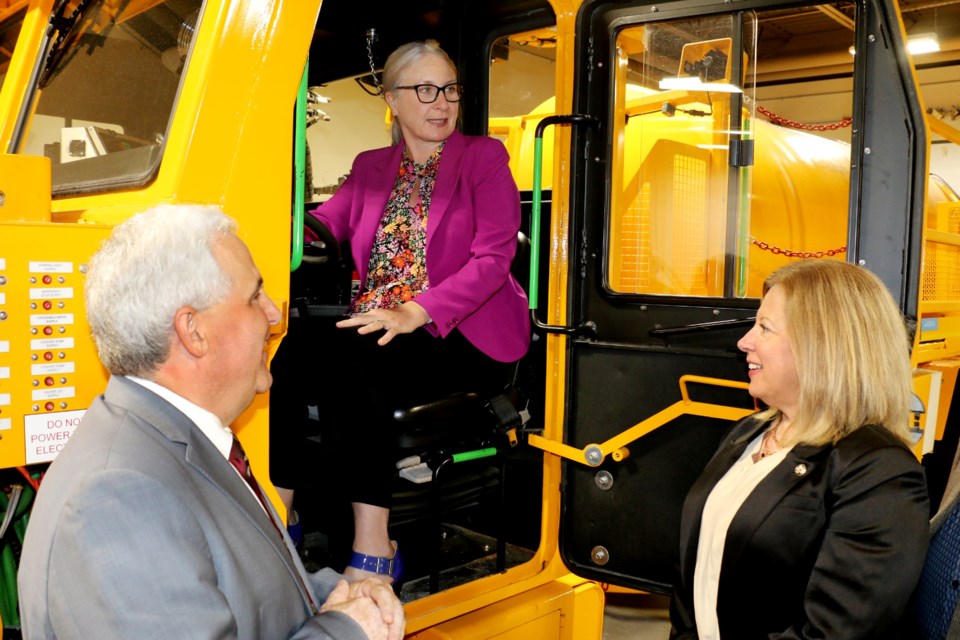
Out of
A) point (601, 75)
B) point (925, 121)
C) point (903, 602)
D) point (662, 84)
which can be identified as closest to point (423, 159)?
point (601, 75)

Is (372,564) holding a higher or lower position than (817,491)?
lower

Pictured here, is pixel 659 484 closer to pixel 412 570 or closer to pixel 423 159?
pixel 412 570

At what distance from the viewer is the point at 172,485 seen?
1.10m

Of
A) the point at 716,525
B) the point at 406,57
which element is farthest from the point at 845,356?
the point at 406,57

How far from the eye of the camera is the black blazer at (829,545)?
1521 millimetres

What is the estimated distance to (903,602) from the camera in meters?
1.53

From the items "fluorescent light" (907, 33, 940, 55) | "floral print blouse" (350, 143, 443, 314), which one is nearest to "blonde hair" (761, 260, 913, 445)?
"floral print blouse" (350, 143, 443, 314)

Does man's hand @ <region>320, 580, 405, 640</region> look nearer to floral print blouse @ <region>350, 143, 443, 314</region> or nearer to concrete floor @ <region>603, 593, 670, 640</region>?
floral print blouse @ <region>350, 143, 443, 314</region>

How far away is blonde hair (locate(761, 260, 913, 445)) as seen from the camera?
1.68m

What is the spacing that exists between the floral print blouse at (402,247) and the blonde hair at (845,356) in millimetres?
1082

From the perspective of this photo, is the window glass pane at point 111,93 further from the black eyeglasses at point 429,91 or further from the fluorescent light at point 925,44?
the fluorescent light at point 925,44

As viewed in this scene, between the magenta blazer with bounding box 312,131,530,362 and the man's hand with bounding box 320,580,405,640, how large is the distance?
101 cm

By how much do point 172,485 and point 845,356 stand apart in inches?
49.3

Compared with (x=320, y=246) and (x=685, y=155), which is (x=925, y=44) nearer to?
(x=685, y=155)
